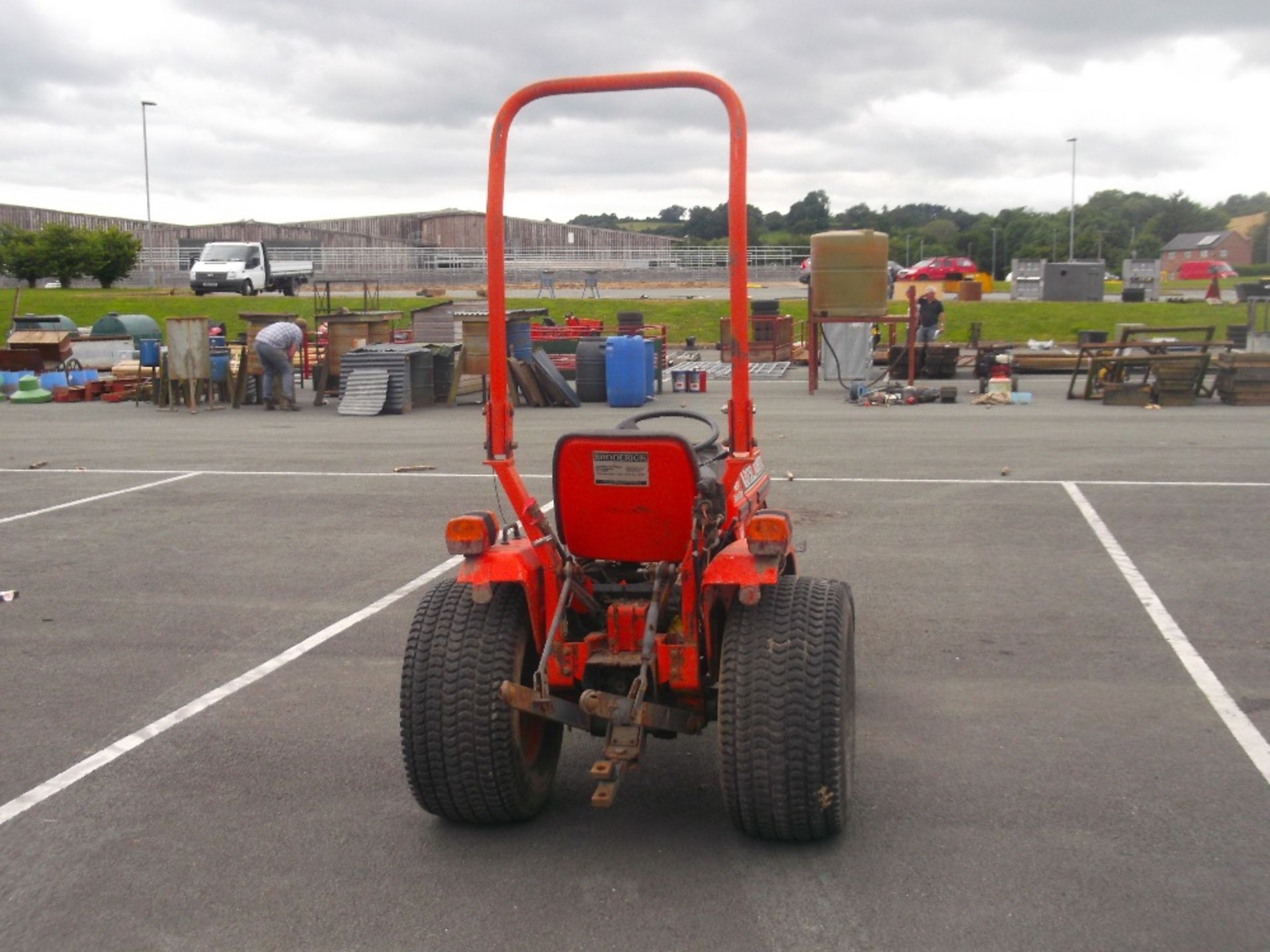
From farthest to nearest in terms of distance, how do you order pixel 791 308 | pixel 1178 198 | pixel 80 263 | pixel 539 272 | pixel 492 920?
1. pixel 1178 198
2. pixel 539 272
3. pixel 80 263
4. pixel 791 308
5. pixel 492 920

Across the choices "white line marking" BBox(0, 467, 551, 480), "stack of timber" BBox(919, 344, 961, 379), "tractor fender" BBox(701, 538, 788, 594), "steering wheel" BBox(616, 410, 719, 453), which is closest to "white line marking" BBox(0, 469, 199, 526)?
"white line marking" BBox(0, 467, 551, 480)

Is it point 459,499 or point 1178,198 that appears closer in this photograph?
point 459,499

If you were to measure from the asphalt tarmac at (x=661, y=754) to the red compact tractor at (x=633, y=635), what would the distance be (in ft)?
1.09

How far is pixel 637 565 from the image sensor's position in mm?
5367

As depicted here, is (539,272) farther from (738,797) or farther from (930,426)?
(738,797)

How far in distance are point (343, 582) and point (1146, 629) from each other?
5.25 meters

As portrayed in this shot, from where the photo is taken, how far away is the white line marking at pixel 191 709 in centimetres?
535

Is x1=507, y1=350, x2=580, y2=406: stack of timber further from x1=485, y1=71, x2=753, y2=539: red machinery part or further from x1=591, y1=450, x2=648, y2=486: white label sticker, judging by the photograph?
x1=591, y1=450, x2=648, y2=486: white label sticker

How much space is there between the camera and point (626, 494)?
15.6 ft

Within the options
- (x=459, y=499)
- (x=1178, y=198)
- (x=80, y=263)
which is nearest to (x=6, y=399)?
(x=459, y=499)

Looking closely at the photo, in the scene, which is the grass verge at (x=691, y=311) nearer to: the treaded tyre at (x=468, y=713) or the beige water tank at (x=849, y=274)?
the beige water tank at (x=849, y=274)

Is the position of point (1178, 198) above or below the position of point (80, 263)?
above

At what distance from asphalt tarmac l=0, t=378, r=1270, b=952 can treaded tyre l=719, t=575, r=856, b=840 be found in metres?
0.19

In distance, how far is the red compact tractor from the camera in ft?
14.5
